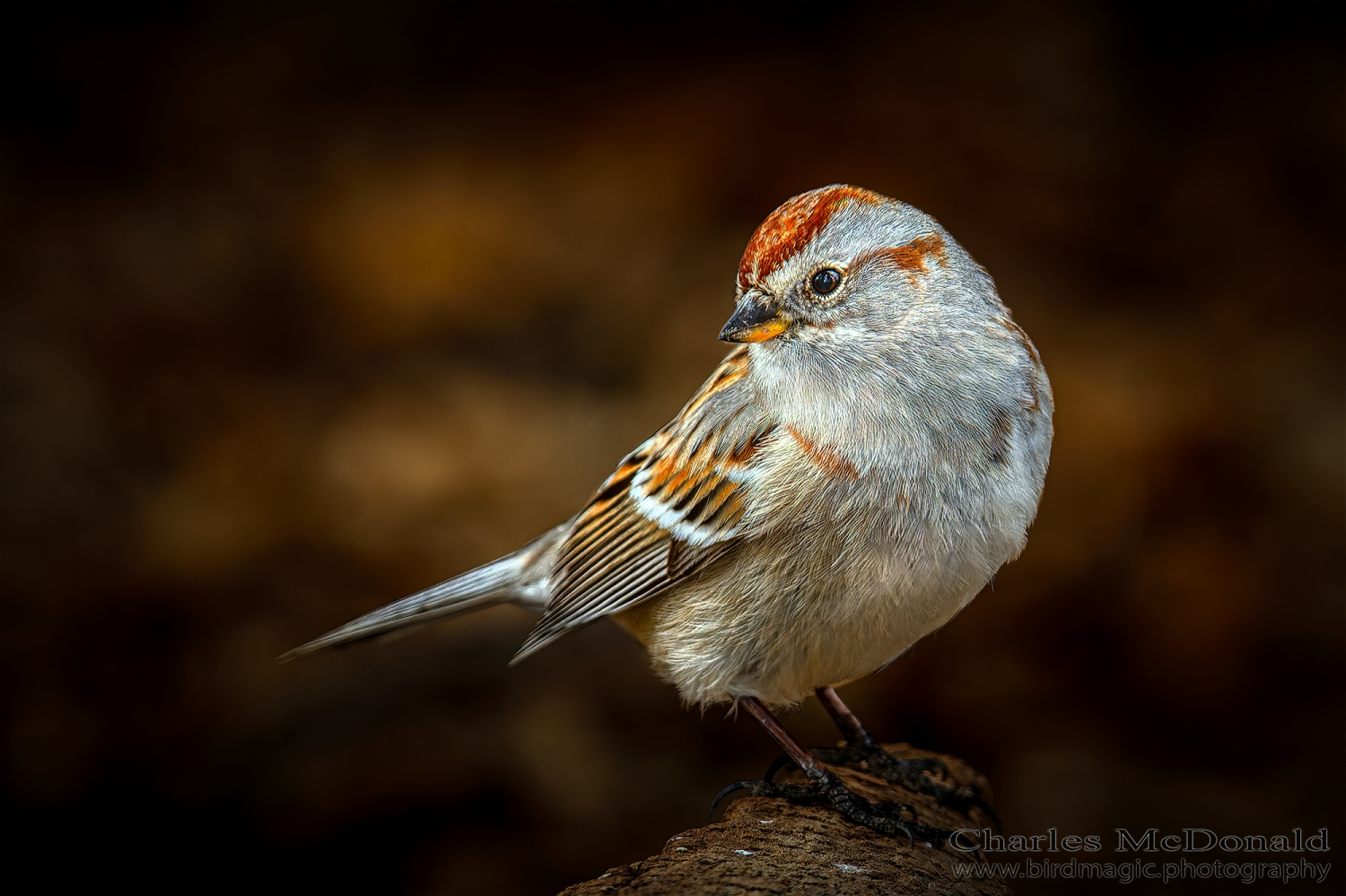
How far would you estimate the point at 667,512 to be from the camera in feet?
5.48

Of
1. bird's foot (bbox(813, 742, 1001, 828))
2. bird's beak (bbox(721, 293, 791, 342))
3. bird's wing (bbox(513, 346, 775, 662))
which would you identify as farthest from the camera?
bird's foot (bbox(813, 742, 1001, 828))

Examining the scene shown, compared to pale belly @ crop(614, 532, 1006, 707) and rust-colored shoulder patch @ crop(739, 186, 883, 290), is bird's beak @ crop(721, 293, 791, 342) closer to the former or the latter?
rust-colored shoulder patch @ crop(739, 186, 883, 290)

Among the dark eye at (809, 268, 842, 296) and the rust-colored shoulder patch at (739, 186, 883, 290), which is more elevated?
the rust-colored shoulder patch at (739, 186, 883, 290)

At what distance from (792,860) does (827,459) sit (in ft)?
1.70

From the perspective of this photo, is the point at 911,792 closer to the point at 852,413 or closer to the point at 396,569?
the point at 852,413

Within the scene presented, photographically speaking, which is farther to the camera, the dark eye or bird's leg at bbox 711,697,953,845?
bird's leg at bbox 711,697,953,845

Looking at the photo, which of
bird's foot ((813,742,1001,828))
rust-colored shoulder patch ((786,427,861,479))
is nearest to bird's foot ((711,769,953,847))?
bird's foot ((813,742,1001,828))

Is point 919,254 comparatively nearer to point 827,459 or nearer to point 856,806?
point 827,459

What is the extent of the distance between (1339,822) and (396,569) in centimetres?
226

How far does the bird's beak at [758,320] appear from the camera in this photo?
4.69 feet

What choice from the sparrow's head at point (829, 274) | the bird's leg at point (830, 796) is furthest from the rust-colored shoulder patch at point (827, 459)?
the bird's leg at point (830, 796)

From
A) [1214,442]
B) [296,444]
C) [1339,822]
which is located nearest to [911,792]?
[1339,822]

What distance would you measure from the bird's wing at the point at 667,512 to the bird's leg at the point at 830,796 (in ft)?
0.84

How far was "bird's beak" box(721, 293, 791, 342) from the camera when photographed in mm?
1430
